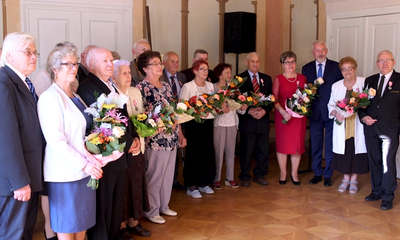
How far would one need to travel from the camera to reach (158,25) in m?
7.54

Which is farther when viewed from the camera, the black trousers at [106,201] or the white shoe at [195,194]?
the white shoe at [195,194]

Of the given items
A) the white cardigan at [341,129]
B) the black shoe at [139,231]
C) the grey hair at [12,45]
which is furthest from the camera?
the white cardigan at [341,129]

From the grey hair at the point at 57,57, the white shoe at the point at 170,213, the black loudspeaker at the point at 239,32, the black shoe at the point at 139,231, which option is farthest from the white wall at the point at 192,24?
the grey hair at the point at 57,57

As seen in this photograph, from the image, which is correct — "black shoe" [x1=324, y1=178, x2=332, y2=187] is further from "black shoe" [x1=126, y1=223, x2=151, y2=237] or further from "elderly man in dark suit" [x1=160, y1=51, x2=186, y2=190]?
"black shoe" [x1=126, y1=223, x2=151, y2=237]

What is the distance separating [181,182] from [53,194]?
3.14 meters

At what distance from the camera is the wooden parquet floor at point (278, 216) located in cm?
424

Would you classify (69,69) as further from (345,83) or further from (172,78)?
(345,83)

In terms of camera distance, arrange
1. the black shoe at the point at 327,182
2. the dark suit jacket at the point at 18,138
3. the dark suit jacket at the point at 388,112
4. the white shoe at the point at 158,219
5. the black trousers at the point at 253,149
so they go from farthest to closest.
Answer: the black shoe at the point at 327,182, the black trousers at the point at 253,149, the dark suit jacket at the point at 388,112, the white shoe at the point at 158,219, the dark suit jacket at the point at 18,138

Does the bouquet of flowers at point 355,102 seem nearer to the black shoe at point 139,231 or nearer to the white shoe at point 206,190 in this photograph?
the white shoe at point 206,190

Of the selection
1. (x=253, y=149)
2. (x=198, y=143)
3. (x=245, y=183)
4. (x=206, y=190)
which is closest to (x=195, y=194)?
(x=206, y=190)

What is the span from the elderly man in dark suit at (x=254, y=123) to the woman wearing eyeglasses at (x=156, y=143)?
1460 mm

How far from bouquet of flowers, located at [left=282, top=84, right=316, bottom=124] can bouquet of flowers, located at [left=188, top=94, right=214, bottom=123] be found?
1.28 m

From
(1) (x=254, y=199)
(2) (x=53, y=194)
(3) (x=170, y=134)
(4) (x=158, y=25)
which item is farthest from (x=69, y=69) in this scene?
(4) (x=158, y=25)

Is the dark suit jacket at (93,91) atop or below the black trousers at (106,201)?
atop
